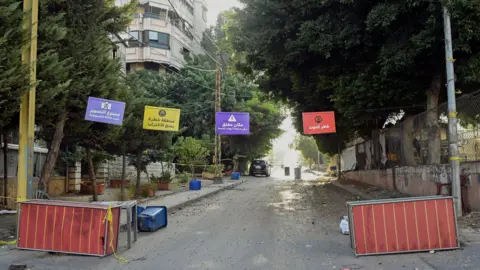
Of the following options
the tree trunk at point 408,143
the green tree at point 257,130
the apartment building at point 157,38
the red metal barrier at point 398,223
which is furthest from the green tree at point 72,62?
the apartment building at point 157,38

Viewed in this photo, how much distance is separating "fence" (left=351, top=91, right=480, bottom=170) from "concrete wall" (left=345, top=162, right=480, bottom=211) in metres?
0.27

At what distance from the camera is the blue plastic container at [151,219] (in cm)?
1017

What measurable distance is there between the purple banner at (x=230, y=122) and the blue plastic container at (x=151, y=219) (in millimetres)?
16149

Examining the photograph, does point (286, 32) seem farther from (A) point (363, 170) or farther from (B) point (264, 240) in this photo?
(A) point (363, 170)

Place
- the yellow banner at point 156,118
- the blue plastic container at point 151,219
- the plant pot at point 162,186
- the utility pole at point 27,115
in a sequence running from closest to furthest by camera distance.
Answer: the utility pole at point 27,115
the blue plastic container at point 151,219
the yellow banner at point 156,118
the plant pot at point 162,186

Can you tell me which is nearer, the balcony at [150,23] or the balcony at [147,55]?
the balcony at [150,23]

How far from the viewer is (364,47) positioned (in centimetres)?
1394

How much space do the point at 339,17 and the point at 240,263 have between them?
9.64m

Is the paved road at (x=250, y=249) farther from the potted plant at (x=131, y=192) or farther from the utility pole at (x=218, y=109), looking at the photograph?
the utility pole at (x=218, y=109)

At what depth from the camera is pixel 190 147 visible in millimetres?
28641

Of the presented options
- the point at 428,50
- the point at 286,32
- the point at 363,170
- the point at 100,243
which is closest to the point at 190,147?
the point at 363,170

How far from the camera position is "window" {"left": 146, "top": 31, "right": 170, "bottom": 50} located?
147 ft

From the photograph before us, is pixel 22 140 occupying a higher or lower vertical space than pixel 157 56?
lower

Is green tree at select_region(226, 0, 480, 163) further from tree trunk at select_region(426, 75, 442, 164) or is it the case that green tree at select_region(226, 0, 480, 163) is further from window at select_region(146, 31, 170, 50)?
window at select_region(146, 31, 170, 50)
